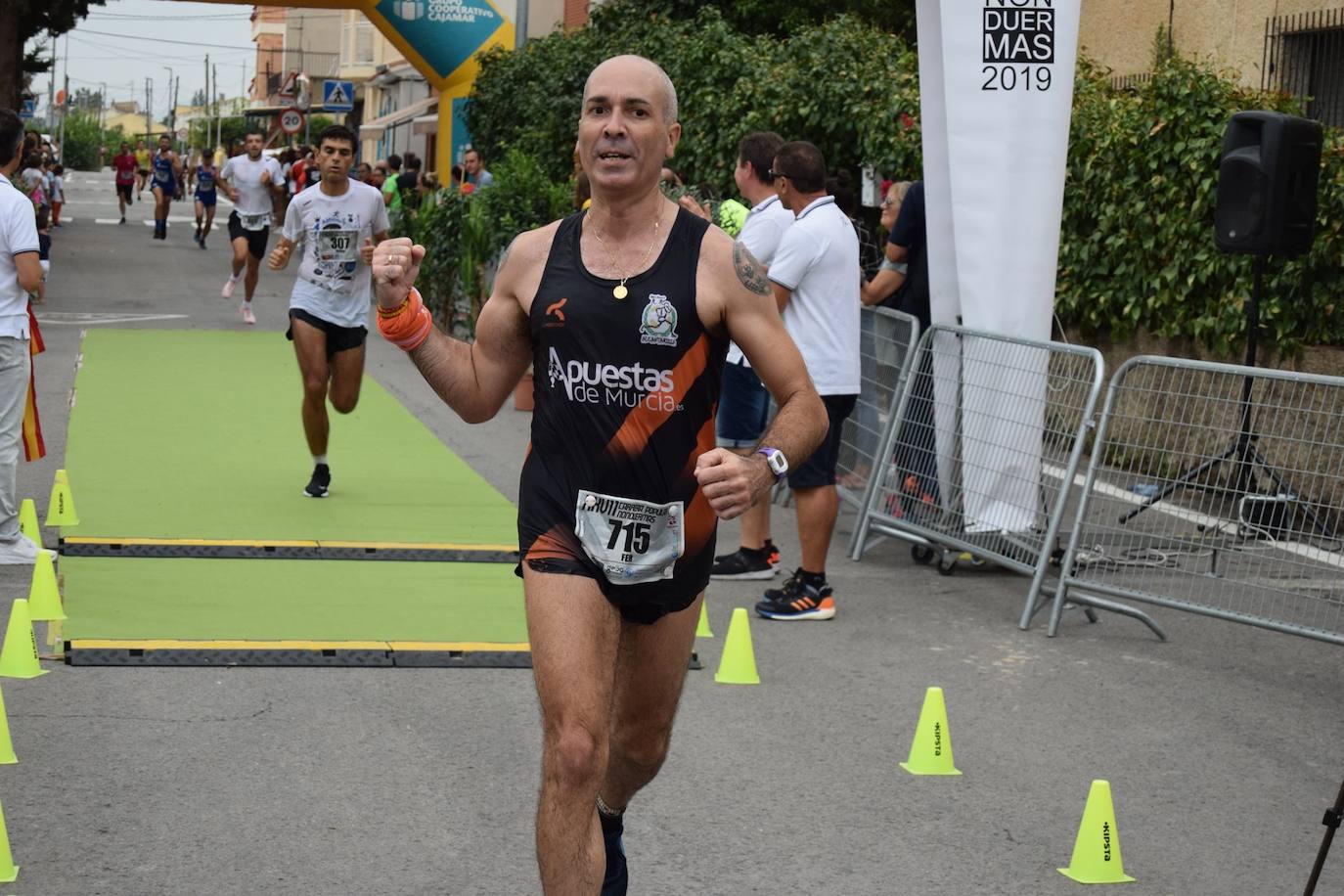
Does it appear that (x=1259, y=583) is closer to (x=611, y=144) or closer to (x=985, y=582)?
(x=985, y=582)

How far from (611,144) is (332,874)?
216 cm

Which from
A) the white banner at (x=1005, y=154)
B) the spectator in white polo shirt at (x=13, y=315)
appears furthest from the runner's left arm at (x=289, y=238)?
the white banner at (x=1005, y=154)

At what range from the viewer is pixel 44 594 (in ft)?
25.0

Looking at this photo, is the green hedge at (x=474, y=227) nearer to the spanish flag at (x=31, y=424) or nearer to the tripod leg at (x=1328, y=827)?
the spanish flag at (x=31, y=424)

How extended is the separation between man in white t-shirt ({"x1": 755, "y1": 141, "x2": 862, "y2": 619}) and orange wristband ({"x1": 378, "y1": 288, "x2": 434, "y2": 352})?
14.2ft

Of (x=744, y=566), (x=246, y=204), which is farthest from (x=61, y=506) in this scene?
(x=246, y=204)

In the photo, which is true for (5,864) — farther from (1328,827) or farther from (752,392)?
(752,392)

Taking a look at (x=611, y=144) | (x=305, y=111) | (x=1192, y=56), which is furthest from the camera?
(x=305, y=111)

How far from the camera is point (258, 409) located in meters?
14.8

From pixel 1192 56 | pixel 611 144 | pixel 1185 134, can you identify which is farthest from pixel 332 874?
pixel 1192 56

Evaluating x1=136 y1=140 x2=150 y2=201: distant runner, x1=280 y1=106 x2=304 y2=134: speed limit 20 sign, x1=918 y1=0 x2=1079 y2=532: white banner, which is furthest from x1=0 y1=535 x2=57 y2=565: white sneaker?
x1=136 y1=140 x2=150 y2=201: distant runner

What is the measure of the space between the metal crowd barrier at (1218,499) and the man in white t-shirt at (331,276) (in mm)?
4415

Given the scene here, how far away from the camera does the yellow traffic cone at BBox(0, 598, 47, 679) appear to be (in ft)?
22.6

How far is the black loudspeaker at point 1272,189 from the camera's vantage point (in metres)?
10.5
